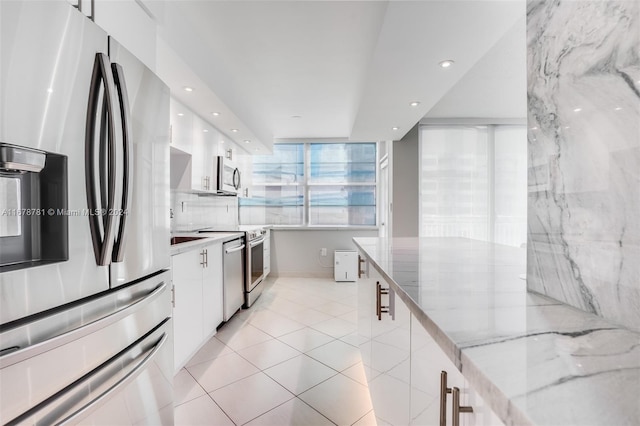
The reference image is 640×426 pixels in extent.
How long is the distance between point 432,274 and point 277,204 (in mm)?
4938

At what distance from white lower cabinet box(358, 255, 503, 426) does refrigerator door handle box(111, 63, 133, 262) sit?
971 mm

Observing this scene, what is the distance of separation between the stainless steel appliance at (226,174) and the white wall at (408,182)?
2307mm

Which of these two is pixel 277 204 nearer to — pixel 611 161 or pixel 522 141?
pixel 522 141

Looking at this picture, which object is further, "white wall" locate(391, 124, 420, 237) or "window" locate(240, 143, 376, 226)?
"window" locate(240, 143, 376, 226)

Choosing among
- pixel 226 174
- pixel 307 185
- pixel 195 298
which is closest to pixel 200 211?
pixel 226 174

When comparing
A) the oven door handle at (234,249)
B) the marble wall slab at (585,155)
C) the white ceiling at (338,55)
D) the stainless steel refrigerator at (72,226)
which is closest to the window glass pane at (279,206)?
the white ceiling at (338,55)

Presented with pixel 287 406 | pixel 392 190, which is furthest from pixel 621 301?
pixel 392 190

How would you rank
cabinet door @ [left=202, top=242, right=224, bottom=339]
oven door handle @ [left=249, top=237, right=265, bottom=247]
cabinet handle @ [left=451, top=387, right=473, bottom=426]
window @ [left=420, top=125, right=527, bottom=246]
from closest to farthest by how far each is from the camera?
cabinet handle @ [left=451, top=387, right=473, bottom=426] < cabinet door @ [left=202, top=242, right=224, bottom=339] < oven door handle @ [left=249, top=237, right=265, bottom=247] < window @ [left=420, top=125, right=527, bottom=246]

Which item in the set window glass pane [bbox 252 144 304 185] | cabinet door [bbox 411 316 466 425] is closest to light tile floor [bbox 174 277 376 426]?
cabinet door [bbox 411 316 466 425]

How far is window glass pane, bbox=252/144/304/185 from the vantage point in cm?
586

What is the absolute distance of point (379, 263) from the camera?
1.35 meters

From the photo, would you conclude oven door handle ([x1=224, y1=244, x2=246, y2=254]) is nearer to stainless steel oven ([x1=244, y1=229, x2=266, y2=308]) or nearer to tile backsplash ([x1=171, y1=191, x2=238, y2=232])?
stainless steel oven ([x1=244, y1=229, x2=266, y2=308])

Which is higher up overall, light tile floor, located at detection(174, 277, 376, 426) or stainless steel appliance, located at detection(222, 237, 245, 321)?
stainless steel appliance, located at detection(222, 237, 245, 321)

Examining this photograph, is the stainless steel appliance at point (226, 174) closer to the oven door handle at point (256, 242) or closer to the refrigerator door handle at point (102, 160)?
the oven door handle at point (256, 242)
